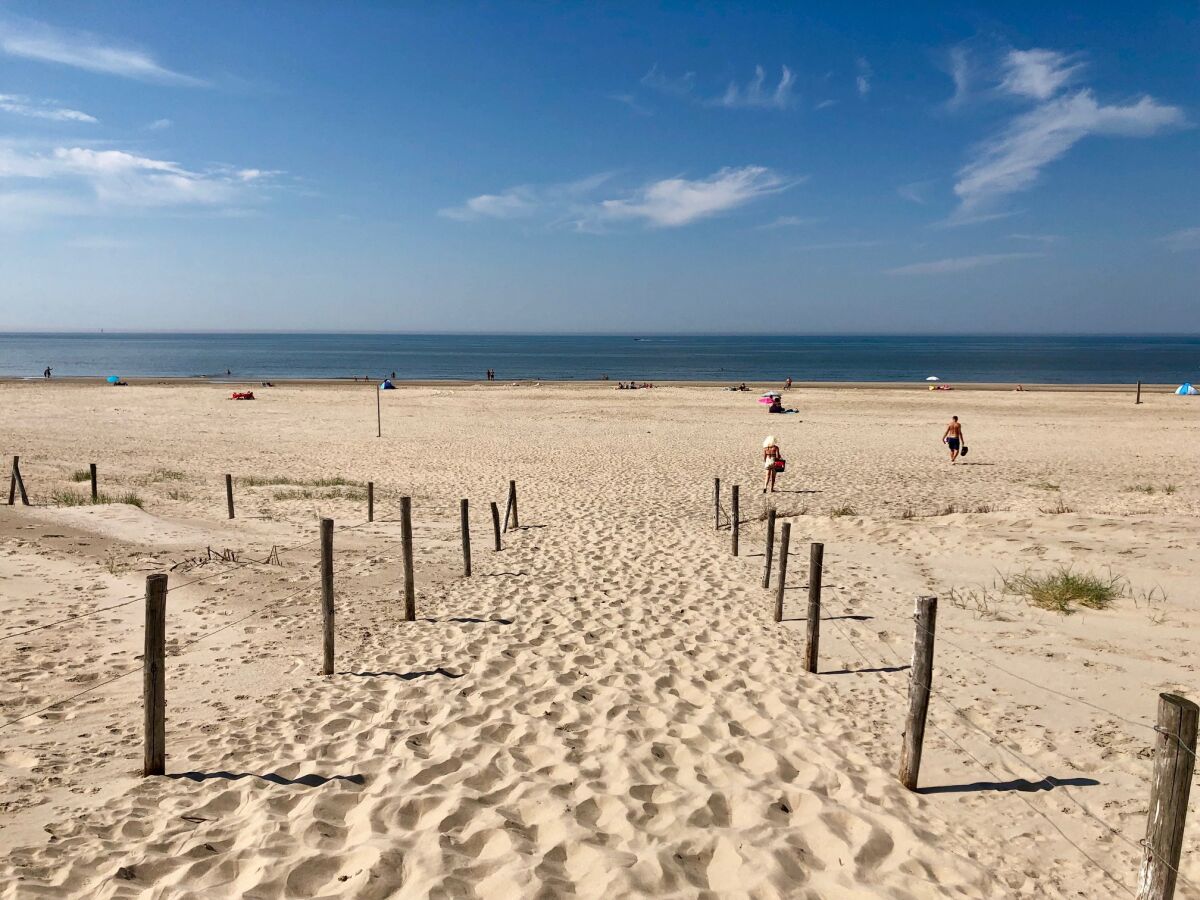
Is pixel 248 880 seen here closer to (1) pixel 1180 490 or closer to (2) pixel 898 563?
(2) pixel 898 563

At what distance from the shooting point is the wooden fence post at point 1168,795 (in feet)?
10.9

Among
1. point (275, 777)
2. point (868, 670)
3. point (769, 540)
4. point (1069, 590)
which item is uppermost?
point (769, 540)

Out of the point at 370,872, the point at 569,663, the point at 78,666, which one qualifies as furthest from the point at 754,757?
the point at 78,666

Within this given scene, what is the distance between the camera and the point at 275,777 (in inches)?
199

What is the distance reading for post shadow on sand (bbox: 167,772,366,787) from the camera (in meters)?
5.00

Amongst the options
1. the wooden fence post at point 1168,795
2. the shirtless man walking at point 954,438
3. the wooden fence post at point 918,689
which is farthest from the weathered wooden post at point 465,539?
the shirtless man walking at point 954,438

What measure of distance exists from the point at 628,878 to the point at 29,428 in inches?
1364

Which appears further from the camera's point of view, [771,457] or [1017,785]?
[771,457]

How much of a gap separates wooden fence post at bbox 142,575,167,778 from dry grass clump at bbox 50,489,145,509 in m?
10.7

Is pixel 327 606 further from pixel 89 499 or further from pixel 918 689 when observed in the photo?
pixel 89 499

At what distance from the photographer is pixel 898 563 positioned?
37.2ft

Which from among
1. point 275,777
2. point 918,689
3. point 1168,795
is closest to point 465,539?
point 275,777

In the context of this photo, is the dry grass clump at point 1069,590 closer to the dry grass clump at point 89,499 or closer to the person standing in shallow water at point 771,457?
the person standing in shallow water at point 771,457

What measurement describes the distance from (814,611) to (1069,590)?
4.21 meters
